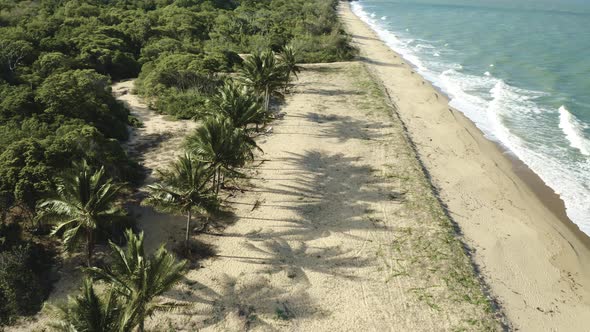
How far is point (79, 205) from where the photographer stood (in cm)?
1722

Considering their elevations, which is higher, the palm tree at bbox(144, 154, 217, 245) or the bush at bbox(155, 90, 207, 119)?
the palm tree at bbox(144, 154, 217, 245)

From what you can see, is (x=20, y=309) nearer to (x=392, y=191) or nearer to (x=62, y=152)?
(x=62, y=152)

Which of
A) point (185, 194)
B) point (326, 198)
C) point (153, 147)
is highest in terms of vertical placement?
point (185, 194)

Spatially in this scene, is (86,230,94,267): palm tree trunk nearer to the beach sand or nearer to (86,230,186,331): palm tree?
(86,230,186,331): palm tree

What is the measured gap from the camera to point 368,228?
2328cm

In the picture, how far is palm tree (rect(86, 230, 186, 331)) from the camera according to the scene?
13766mm

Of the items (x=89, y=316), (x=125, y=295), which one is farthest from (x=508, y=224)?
(x=89, y=316)

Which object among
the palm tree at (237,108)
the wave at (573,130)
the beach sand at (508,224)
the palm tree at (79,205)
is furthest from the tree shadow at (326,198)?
the wave at (573,130)

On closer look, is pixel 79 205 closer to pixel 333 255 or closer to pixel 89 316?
pixel 89 316

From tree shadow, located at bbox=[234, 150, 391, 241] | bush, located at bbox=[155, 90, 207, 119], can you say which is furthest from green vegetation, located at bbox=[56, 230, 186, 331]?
bush, located at bbox=[155, 90, 207, 119]

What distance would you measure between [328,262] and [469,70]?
1785 inches

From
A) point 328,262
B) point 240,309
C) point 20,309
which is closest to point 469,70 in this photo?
point 328,262

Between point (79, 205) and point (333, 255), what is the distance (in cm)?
1123

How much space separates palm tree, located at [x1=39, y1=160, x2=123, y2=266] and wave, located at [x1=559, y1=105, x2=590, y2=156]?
35.0m
